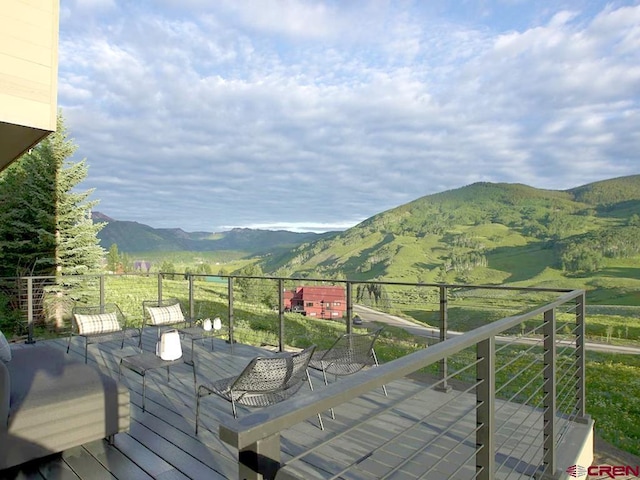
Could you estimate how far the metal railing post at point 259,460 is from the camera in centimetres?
67

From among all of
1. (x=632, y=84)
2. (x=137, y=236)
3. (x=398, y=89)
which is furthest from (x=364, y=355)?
(x=137, y=236)

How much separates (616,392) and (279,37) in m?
15.9

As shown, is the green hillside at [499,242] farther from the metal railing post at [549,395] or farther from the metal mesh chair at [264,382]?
the metal railing post at [549,395]

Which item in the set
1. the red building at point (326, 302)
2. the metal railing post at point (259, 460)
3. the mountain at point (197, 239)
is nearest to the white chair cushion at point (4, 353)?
the red building at point (326, 302)

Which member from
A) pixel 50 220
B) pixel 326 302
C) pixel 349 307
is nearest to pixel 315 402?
pixel 349 307

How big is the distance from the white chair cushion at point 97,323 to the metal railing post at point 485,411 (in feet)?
15.5

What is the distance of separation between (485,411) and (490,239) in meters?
45.9

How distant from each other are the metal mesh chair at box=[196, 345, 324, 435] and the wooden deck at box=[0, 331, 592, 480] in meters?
0.19

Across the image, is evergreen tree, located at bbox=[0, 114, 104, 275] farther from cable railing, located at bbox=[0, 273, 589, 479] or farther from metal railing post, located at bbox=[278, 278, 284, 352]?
metal railing post, located at bbox=[278, 278, 284, 352]

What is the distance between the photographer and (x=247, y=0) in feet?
30.0

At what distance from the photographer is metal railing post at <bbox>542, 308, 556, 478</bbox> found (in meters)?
2.24

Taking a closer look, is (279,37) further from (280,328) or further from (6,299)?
(6,299)

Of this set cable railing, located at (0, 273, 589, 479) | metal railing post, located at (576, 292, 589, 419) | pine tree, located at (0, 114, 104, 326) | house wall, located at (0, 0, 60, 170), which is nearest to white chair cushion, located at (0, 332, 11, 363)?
house wall, located at (0, 0, 60, 170)

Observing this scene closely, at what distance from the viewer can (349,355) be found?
3.40 meters
